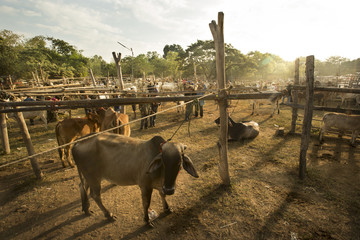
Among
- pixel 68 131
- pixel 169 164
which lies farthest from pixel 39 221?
pixel 169 164

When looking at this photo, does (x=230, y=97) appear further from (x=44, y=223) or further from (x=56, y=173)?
(x=56, y=173)

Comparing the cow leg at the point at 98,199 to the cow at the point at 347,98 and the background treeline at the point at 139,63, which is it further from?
the cow at the point at 347,98

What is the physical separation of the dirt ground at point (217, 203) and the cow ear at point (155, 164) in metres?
1.58

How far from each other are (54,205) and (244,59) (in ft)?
121

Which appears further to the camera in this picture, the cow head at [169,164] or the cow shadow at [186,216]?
the cow shadow at [186,216]

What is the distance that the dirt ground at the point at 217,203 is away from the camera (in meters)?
3.50

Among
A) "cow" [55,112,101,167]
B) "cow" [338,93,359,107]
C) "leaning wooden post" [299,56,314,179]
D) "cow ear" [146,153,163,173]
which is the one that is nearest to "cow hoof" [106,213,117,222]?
"cow ear" [146,153,163,173]

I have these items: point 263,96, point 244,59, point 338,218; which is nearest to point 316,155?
point 338,218

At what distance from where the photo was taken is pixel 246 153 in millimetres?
6773

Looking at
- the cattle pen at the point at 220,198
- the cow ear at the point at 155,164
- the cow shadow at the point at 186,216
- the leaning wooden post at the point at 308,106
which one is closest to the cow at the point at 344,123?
the cattle pen at the point at 220,198

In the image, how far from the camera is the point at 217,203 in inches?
166

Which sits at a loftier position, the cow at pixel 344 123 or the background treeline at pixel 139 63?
the background treeline at pixel 139 63

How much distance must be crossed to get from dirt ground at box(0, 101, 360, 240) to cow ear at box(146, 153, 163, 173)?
1.58m

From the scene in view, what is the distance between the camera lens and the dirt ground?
3.50m
